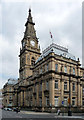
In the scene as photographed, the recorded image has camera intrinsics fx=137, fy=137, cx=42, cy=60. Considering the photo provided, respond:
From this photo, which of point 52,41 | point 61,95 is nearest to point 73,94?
point 61,95

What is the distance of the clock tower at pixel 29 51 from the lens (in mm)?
56812

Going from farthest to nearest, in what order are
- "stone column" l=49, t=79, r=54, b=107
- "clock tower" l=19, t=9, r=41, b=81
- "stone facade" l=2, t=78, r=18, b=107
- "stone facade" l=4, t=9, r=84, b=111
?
"stone facade" l=2, t=78, r=18, b=107 → "clock tower" l=19, t=9, r=41, b=81 → "stone facade" l=4, t=9, r=84, b=111 → "stone column" l=49, t=79, r=54, b=107

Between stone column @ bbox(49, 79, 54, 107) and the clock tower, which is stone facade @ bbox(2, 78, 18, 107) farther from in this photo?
stone column @ bbox(49, 79, 54, 107)

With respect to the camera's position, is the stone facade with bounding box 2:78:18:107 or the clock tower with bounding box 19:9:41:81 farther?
the stone facade with bounding box 2:78:18:107

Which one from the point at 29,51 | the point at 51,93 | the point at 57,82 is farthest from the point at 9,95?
the point at 51,93

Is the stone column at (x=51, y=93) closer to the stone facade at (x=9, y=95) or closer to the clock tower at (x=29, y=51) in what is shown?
the clock tower at (x=29, y=51)

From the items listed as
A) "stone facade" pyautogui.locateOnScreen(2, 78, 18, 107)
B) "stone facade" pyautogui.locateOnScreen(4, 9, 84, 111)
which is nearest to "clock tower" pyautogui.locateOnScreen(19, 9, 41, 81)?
"stone facade" pyautogui.locateOnScreen(4, 9, 84, 111)

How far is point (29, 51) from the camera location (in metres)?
57.7

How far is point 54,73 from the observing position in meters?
35.7

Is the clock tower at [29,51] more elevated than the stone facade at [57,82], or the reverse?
the clock tower at [29,51]

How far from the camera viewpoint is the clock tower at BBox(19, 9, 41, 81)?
56.8m

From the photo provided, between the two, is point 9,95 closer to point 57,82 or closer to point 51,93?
point 57,82

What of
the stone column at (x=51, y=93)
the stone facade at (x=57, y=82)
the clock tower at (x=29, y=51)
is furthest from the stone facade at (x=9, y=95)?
the stone column at (x=51, y=93)

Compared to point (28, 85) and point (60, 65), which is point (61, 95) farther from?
point (28, 85)
